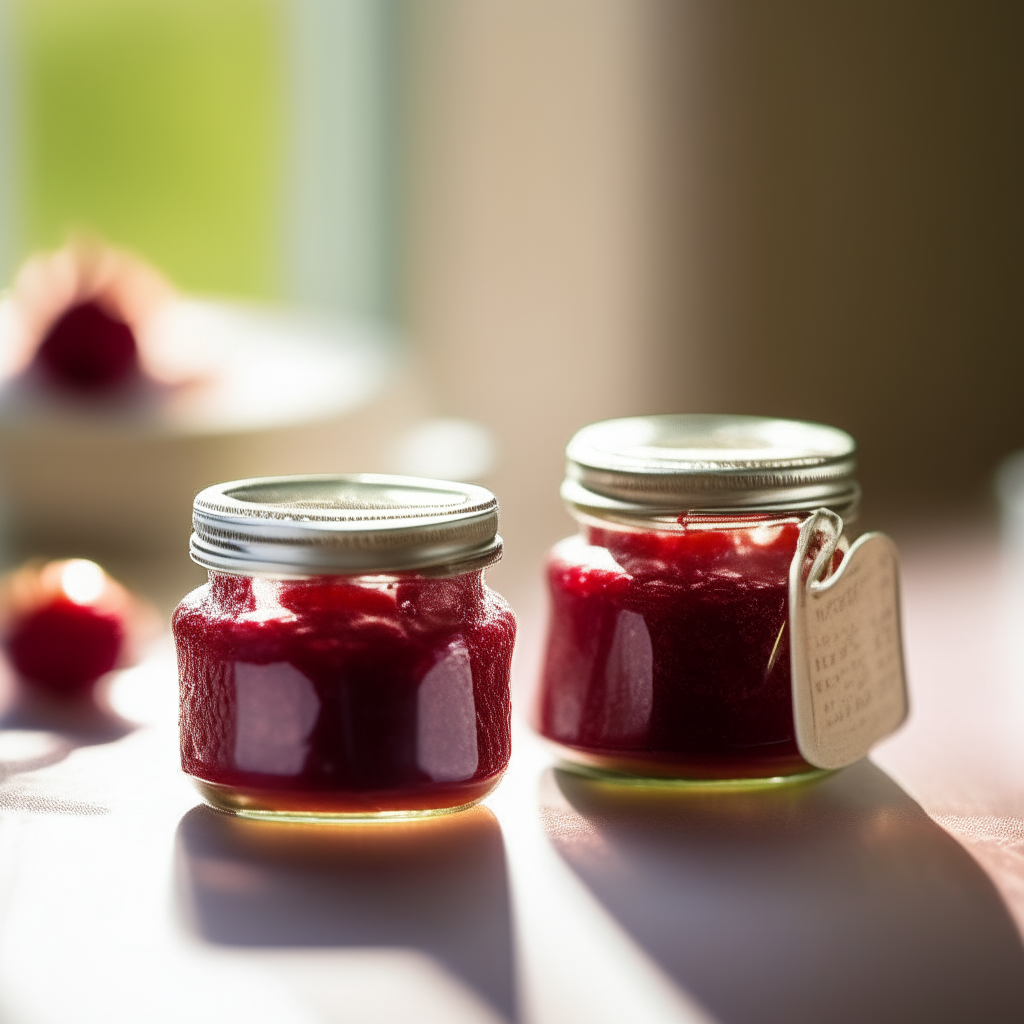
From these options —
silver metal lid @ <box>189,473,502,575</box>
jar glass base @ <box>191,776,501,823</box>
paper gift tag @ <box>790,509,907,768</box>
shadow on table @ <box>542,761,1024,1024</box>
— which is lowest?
shadow on table @ <box>542,761,1024,1024</box>

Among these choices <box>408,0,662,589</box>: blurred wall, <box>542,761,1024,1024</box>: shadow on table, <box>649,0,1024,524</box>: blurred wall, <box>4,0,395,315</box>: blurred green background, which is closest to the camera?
<box>542,761,1024,1024</box>: shadow on table

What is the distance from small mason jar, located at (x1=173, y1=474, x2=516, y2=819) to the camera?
0.65 m

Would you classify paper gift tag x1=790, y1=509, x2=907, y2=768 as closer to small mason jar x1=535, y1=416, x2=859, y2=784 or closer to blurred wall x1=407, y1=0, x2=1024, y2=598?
small mason jar x1=535, y1=416, x2=859, y2=784

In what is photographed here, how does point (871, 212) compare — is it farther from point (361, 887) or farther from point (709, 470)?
point (361, 887)

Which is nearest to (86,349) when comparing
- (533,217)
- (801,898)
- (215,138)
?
(801,898)

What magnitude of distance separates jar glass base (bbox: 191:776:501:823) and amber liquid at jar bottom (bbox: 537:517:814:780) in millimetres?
72

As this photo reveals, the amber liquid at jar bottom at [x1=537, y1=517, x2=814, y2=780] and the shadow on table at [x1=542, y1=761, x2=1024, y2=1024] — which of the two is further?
the amber liquid at jar bottom at [x1=537, y1=517, x2=814, y2=780]

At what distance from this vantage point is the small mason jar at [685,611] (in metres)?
0.72

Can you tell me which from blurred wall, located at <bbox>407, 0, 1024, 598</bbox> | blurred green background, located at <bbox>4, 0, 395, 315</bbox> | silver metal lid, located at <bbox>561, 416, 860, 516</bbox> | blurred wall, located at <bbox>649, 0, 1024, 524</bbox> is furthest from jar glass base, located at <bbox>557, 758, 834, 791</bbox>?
blurred green background, located at <bbox>4, 0, 395, 315</bbox>

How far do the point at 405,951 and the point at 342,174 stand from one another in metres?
2.02

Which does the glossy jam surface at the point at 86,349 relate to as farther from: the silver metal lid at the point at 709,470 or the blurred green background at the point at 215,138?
the blurred green background at the point at 215,138

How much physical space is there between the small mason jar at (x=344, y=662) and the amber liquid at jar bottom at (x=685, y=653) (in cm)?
6

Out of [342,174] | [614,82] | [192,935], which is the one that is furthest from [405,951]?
[342,174]

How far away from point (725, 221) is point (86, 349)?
3.49ft
